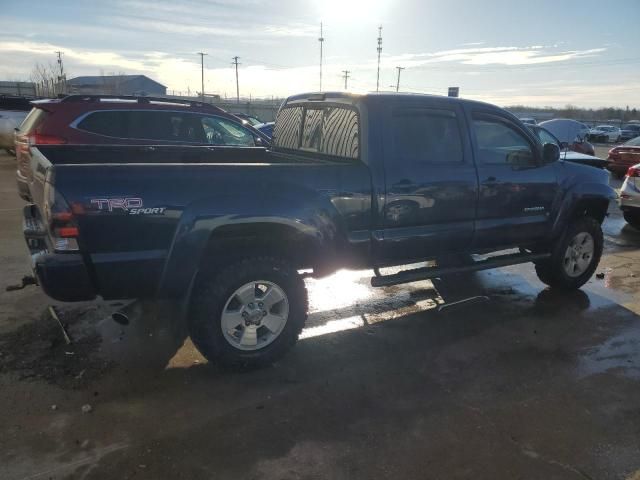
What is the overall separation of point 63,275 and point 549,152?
4.65 metres

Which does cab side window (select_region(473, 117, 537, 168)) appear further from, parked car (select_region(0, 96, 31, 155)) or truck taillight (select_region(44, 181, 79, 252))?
parked car (select_region(0, 96, 31, 155))

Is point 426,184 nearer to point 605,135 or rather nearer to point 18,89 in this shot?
point 605,135

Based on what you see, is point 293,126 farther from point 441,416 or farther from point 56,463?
point 56,463

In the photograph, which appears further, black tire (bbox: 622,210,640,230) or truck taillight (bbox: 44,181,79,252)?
black tire (bbox: 622,210,640,230)

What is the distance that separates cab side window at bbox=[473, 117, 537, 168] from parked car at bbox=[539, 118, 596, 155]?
8.69 metres

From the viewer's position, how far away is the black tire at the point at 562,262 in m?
5.72

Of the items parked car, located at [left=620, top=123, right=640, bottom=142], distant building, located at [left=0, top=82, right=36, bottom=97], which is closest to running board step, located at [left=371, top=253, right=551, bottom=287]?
parked car, located at [left=620, top=123, right=640, bottom=142]

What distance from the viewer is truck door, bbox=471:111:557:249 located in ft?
16.3

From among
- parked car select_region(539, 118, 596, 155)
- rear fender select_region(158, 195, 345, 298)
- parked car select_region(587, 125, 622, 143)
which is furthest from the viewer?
parked car select_region(587, 125, 622, 143)

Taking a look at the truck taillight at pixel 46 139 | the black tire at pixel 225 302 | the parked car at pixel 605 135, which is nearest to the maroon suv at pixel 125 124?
the truck taillight at pixel 46 139

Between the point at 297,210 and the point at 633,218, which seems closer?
the point at 297,210

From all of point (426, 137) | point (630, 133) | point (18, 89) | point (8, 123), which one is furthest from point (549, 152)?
point (18, 89)

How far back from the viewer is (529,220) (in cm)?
535

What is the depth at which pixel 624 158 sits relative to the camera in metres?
15.4
